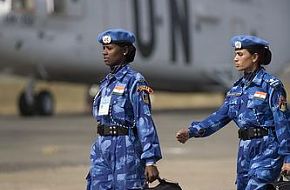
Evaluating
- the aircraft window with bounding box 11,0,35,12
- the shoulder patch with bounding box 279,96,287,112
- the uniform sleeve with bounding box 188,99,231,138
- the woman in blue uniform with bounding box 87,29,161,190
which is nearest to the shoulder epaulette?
the shoulder patch with bounding box 279,96,287,112

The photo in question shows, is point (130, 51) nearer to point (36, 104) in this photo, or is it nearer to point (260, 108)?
point (260, 108)

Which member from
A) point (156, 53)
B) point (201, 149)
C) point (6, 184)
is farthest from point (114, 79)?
point (156, 53)

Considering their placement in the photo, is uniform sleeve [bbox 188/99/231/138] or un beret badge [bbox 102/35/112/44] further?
uniform sleeve [bbox 188/99/231/138]

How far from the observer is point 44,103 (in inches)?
1131

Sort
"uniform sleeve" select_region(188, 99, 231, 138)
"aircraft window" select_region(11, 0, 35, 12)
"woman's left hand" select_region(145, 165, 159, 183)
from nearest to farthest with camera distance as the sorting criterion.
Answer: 1. "woman's left hand" select_region(145, 165, 159, 183)
2. "uniform sleeve" select_region(188, 99, 231, 138)
3. "aircraft window" select_region(11, 0, 35, 12)

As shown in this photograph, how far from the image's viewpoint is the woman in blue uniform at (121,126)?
6.84m

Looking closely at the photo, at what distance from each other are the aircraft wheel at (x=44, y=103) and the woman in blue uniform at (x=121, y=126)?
21.4 meters

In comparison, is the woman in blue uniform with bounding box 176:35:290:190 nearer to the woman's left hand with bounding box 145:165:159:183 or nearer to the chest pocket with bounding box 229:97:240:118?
the chest pocket with bounding box 229:97:240:118

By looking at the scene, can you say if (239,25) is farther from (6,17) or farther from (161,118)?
(6,17)

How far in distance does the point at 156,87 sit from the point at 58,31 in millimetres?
6848

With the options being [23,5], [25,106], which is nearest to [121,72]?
[23,5]

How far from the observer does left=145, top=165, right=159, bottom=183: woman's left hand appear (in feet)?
21.7

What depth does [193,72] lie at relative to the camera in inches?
1252

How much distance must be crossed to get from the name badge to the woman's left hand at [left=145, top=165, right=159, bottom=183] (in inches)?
22.3
